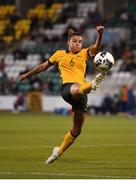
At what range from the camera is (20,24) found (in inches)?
2082

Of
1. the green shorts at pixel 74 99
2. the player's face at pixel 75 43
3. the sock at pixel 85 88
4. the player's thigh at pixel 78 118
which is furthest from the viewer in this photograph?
the player's face at pixel 75 43

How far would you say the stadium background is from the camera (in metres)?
21.8

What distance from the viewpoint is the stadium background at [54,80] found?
21.8m

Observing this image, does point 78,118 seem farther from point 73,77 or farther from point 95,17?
point 95,17

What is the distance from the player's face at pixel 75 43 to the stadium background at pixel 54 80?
2.81m

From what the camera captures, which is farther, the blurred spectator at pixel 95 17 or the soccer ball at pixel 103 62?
the blurred spectator at pixel 95 17

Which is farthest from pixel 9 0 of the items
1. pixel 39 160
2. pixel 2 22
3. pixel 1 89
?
pixel 39 160

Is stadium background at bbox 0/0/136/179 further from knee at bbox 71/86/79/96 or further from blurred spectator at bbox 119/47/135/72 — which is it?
knee at bbox 71/86/79/96

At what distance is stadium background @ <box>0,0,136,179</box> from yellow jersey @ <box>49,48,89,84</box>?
257cm

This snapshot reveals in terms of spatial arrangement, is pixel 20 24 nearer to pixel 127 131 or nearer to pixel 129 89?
pixel 129 89

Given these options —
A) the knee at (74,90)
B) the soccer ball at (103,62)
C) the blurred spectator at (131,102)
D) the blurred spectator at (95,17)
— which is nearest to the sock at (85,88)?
the knee at (74,90)

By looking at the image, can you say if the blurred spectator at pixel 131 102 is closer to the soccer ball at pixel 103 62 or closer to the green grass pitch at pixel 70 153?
the green grass pitch at pixel 70 153

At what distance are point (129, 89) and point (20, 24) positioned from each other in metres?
13.8

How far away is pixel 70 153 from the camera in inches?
710
